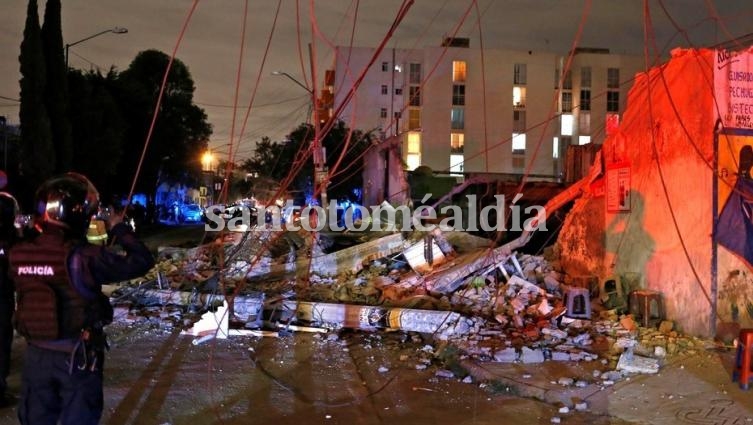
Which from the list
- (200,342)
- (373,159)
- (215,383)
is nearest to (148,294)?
(200,342)

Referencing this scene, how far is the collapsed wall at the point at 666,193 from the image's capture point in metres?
7.71

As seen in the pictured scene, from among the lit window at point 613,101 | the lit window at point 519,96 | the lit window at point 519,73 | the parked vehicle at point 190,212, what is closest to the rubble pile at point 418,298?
the parked vehicle at point 190,212

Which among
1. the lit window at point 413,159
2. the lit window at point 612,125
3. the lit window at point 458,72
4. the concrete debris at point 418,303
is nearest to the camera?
the concrete debris at point 418,303

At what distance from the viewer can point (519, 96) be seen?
60625mm

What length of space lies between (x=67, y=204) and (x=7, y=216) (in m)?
2.66

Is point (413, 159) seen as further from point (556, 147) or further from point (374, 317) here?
point (374, 317)

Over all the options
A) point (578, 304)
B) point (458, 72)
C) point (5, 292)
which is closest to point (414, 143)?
point (458, 72)

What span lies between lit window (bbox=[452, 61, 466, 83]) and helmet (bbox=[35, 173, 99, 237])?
58644 millimetres

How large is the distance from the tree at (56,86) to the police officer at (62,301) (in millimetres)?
23489

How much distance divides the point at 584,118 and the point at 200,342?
59104mm

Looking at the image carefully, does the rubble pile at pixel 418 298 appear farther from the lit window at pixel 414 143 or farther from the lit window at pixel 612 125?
the lit window at pixel 414 143

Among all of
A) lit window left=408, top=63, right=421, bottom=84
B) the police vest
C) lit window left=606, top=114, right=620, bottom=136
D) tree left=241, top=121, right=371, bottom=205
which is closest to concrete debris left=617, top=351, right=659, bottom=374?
lit window left=606, top=114, right=620, bottom=136

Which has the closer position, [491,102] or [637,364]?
[637,364]

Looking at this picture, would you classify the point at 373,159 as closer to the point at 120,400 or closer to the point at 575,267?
the point at 575,267
